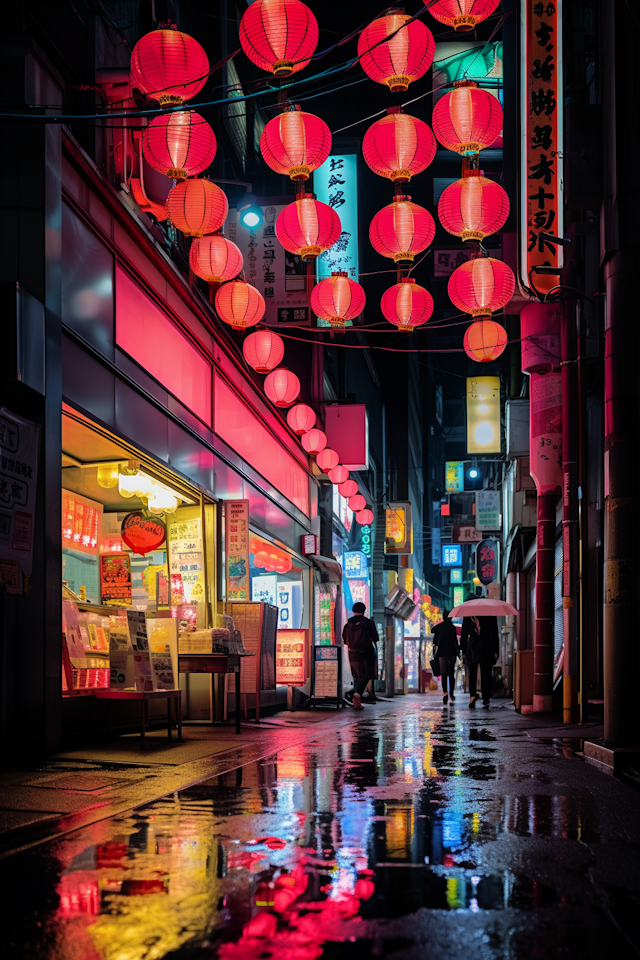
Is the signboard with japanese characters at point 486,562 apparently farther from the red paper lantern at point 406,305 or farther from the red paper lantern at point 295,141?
the red paper lantern at point 295,141

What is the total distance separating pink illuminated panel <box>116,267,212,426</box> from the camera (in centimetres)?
1254

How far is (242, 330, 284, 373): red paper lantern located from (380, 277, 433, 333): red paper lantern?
2880 mm

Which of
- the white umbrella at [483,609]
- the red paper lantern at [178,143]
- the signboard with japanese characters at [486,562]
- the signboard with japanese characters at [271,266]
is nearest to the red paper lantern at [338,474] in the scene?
the white umbrella at [483,609]

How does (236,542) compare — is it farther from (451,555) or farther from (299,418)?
(451,555)

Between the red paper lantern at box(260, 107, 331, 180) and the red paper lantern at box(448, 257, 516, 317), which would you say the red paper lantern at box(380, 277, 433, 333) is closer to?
the red paper lantern at box(448, 257, 516, 317)

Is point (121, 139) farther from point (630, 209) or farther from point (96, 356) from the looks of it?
point (630, 209)

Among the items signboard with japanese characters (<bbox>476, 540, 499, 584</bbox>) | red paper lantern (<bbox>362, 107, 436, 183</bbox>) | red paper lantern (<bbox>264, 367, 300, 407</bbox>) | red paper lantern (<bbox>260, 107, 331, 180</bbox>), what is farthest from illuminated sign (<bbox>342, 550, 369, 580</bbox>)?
red paper lantern (<bbox>260, 107, 331, 180</bbox>)

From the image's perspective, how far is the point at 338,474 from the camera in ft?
90.9

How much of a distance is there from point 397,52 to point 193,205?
337cm

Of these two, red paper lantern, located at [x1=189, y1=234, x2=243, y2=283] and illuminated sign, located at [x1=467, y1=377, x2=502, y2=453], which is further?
illuminated sign, located at [x1=467, y1=377, x2=502, y2=453]

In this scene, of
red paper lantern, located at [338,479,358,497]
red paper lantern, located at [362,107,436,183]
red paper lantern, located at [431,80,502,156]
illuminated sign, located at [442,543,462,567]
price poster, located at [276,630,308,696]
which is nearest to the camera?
red paper lantern, located at [431,80,502,156]

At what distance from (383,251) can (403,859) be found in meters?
10.6

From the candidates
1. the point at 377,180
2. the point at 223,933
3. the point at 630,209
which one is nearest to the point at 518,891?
the point at 223,933

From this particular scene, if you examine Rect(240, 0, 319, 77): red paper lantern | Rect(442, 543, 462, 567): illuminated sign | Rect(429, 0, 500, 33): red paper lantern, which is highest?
Rect(429, 0, 500, 33): red paper lantern
